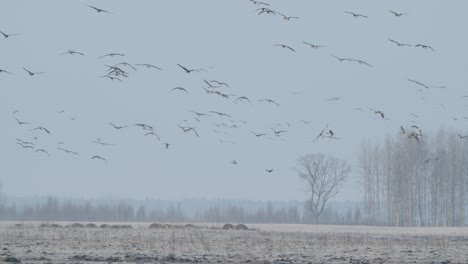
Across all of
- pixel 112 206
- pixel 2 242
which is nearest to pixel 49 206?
pixel 112 206

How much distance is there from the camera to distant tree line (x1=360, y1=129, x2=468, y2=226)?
103 metres

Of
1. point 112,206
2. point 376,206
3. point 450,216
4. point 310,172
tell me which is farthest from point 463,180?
point 112,206

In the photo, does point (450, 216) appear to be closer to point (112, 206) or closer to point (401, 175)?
point (401, 175)

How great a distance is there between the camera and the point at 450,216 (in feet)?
339

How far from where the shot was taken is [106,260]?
26.5m

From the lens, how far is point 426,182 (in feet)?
352

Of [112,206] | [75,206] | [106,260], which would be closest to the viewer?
[106,260]

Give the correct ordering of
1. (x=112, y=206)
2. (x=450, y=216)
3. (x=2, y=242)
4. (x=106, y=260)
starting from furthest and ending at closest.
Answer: (x=112, y=206) < (x=450, y=216) < (x=2, y=242) < (x=106, y=260)

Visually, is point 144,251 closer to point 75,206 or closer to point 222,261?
point 222,261

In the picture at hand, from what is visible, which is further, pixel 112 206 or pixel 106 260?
pixel 112 206

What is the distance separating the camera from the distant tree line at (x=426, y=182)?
10300 cm

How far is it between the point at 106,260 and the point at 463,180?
270ft

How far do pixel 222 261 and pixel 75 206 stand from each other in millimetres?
85161

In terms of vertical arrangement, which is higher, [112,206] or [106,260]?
[112,206]
